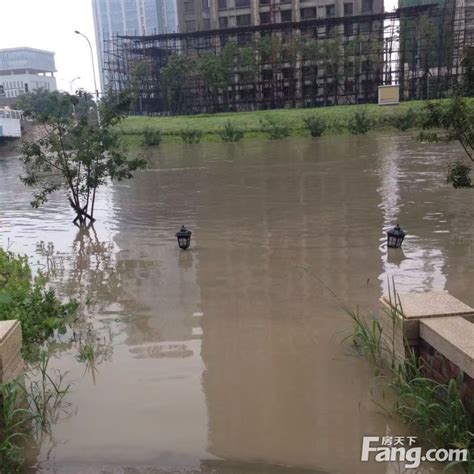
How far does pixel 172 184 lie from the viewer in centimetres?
1952

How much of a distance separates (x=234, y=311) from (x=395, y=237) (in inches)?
135

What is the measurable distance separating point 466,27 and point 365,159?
37753 millimetres

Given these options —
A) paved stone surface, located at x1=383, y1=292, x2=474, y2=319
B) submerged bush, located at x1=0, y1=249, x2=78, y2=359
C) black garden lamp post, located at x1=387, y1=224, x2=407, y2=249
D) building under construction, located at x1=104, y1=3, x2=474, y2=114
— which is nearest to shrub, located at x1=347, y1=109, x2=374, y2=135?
building under construction, located at x1=104, y1=3, x2=474, y2=114

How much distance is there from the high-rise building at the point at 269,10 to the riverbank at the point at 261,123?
24.1 metres

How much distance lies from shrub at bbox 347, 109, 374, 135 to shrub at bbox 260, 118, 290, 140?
13.2 ft

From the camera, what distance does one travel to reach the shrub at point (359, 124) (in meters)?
36.0

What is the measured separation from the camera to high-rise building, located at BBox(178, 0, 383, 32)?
62.8m

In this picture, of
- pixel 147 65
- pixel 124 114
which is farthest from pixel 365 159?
pixel 147 65

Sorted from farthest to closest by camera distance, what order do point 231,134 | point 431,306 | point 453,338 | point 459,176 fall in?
point 231,134 < point 459,176 < point 431,306 < point 453,338

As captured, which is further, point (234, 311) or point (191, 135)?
point (191, 135)

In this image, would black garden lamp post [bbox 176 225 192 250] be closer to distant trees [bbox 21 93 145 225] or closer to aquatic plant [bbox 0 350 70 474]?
distant trees [bbox 21 93 145 225]

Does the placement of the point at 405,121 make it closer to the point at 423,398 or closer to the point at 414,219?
the point at 414,219

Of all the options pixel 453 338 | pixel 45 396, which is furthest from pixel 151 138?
pixel 453 338

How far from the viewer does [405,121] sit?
35875 mm
